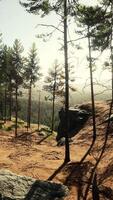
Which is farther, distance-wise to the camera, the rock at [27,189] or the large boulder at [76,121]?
the large boulder at [76,121]

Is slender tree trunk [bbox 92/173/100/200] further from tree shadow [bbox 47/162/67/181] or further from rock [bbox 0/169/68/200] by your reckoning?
tree shadow [bbox 47/162/67/181]

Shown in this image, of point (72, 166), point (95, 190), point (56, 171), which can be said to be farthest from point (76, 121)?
point (95, 190)

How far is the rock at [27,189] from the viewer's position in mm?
9883

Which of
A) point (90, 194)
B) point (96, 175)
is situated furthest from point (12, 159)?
point (90, 194)

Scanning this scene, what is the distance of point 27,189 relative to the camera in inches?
408

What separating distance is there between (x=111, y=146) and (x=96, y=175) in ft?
18.6

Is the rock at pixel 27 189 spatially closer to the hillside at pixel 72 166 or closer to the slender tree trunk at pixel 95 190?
the hillside at pixel 72 166

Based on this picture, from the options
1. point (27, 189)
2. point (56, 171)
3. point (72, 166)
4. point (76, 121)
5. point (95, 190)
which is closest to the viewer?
point (27, 189)

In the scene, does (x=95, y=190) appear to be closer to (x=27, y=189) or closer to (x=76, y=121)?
(x=27, y=189)

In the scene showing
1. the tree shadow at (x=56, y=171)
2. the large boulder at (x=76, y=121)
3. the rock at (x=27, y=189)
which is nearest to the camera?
the rock at (x=27, y=189)

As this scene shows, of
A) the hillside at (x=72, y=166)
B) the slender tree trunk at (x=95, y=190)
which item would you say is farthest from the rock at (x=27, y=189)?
the slender tree trunk at (x=95, y=190)

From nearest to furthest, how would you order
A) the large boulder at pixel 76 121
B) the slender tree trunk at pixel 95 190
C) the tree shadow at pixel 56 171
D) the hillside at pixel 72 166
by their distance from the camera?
the slender tree trunk at pixel 95 190 → the hillside at pixel 72 166 → the tree shadow at pixel 56 171 → the large boulder at pixel 76 121

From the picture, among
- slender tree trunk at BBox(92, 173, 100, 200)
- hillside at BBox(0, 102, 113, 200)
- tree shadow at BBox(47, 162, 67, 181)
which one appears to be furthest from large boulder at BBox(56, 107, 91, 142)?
slender tree trunk at BBox(92, 173, 100, 200)

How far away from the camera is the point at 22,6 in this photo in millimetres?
18141
